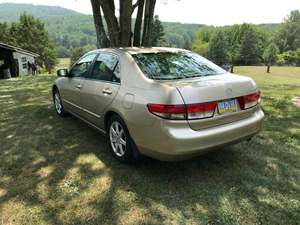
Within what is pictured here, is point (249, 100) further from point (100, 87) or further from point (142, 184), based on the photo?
point (100, 87)

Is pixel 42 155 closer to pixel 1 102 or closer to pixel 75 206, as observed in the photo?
pixel 75 206

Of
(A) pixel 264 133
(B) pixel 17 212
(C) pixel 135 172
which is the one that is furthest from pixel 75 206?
(A) pixel 264 133

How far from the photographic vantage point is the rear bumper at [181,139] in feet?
9.99

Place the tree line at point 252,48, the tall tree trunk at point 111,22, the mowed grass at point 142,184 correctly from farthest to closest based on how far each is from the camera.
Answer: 1. the tree line at point 252,48
2. the tall tree trunk at point 111,22
3. the mowed grass at point 142,184

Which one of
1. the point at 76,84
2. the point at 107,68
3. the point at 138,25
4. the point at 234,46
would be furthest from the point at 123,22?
the point at 234,46

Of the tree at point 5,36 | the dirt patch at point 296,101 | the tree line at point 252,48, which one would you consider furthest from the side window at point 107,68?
the tree line at point 252,48

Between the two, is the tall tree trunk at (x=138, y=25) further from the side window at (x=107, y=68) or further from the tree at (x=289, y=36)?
the tree at (x=289, y=36)

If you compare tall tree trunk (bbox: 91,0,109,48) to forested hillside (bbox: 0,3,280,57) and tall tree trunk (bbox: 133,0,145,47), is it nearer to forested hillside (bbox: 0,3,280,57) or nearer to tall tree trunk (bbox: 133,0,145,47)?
tall tree trunk (bbox: 133,0,145,47)

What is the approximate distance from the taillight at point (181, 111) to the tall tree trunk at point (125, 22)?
4.26m

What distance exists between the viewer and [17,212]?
9.54 feet

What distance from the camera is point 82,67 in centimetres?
495

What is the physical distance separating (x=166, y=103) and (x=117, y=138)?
1140 mm

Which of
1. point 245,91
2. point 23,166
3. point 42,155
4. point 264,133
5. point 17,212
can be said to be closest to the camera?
point 17,212

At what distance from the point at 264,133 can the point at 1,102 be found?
6.69m
